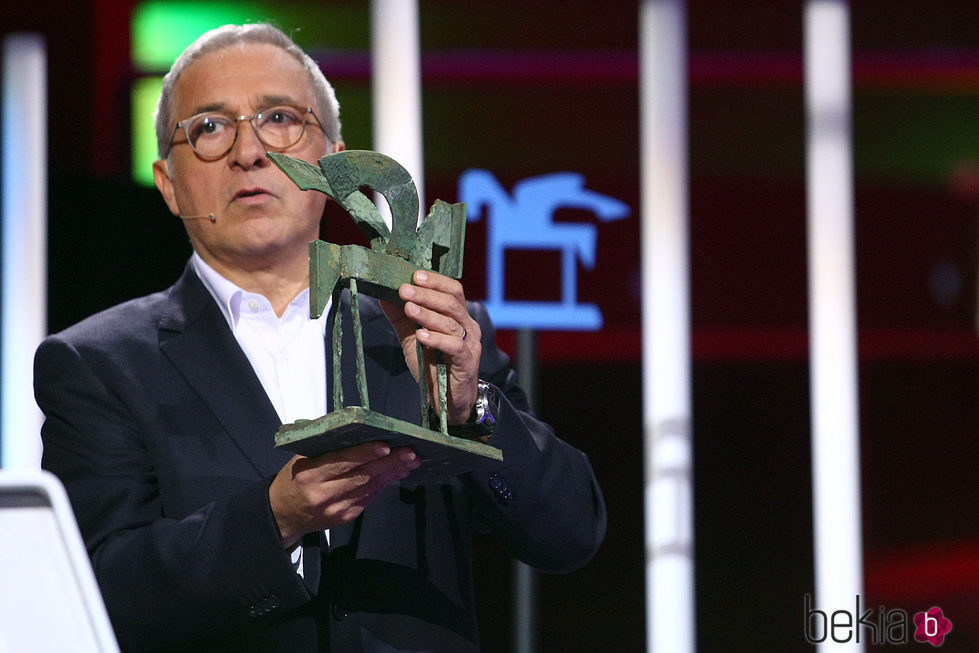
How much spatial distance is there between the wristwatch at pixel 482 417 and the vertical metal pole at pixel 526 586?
0.93m

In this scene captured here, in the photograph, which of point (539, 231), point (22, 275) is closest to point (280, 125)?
point (22, 275)

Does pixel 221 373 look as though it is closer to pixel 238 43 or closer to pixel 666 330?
pixel 238 43

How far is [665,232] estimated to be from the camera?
3867 millimetres

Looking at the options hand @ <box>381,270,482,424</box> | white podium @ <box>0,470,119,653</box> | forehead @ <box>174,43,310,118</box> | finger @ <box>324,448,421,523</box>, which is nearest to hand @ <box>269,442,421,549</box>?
finger @ <box>324,448,421,523</box>

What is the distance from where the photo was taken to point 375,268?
1.22 meters

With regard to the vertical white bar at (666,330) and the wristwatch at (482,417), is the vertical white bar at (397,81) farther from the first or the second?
the wristwatch at (482,417)

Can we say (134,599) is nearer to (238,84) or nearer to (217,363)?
(217,363)

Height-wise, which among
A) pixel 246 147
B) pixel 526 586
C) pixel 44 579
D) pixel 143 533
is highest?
pixel 246 147

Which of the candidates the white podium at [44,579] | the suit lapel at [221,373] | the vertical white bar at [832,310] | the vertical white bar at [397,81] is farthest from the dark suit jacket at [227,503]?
the vertical white bar at [832,310]

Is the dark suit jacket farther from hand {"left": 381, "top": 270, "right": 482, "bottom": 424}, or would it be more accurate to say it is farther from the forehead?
the forehead

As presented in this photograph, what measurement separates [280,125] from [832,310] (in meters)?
2.66

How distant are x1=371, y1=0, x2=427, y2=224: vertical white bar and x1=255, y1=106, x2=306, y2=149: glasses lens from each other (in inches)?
72.6

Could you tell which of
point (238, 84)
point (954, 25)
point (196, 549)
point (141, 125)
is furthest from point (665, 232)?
point (196, 549)

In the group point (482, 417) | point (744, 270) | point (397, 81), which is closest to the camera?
point (482, 417)
